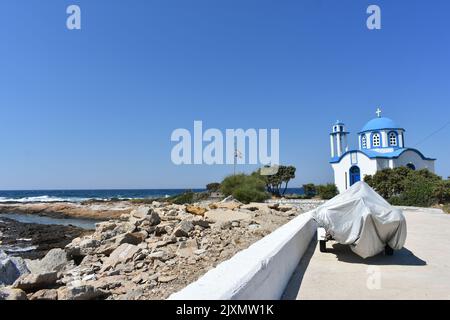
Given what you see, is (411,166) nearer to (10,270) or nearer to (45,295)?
(10,270)

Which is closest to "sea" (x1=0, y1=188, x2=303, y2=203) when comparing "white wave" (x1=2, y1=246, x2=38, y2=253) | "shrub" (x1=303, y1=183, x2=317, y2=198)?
"shrub" (x1=303, y1=183, x2=317, y2=198)

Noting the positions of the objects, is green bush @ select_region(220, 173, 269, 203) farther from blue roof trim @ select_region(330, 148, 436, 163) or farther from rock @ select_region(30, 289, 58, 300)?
rock @ select_region(30, 289, 58, 300)

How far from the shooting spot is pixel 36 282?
7.21m

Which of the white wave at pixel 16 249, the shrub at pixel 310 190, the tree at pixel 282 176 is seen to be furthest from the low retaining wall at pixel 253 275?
the tree at pixel 282 176

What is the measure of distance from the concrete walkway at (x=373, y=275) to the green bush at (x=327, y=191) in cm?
3300

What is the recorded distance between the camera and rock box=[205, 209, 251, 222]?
13788 millimetres

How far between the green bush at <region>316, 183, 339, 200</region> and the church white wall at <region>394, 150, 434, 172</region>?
23.9 feet

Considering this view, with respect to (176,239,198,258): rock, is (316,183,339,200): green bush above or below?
below

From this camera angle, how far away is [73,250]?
11.4 metres

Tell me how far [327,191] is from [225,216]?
3031cm

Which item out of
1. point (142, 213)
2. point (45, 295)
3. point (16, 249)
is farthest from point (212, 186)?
point (45, 295)
